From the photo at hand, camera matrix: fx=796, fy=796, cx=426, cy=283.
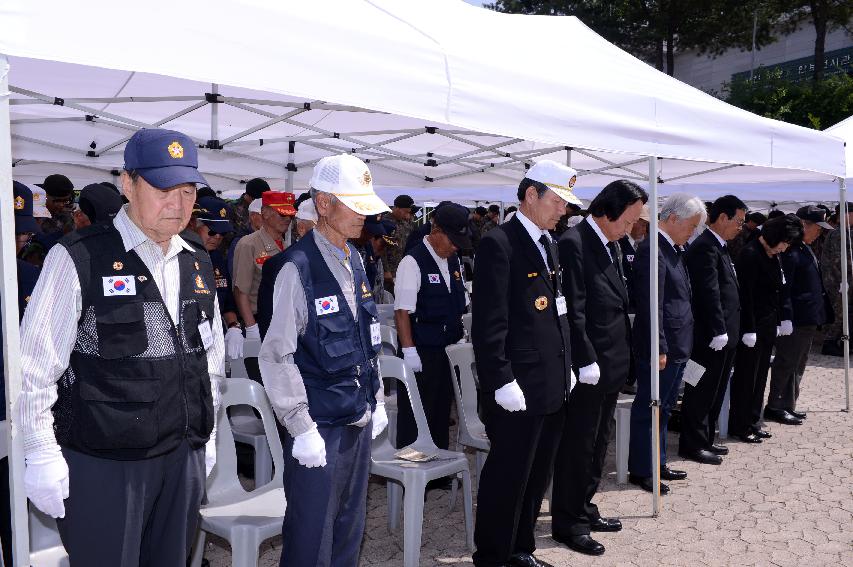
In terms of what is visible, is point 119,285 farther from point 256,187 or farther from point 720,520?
point 256,187

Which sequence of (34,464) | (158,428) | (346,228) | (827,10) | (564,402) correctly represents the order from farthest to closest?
(827,10) < (564,402) < (346,228) < (158,428) < (34,464)

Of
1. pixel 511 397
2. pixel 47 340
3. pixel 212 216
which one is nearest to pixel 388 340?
pixel 212 216

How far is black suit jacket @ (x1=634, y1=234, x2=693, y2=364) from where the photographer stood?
17.1ft

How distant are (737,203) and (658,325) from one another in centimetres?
154

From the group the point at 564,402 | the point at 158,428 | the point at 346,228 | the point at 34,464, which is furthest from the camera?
the point at 564,402

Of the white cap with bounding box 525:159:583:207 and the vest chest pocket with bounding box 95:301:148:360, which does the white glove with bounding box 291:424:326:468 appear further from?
the white cap with bounding box 525:159:583:207

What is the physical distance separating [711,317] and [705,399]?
0.69 metres

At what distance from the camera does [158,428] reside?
7.38 feet

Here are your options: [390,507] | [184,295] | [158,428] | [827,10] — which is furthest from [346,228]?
[827,10]

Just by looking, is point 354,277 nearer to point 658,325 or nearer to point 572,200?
point 572,200

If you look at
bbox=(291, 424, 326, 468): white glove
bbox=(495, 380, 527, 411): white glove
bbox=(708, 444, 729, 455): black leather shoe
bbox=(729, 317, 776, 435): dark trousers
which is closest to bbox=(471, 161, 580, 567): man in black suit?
bbox=(495, 380, 527, 411): white glove

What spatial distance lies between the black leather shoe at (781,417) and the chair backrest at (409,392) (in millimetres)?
4366

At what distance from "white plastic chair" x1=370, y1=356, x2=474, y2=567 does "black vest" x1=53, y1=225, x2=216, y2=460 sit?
1.89m

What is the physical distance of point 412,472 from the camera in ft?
13.2
